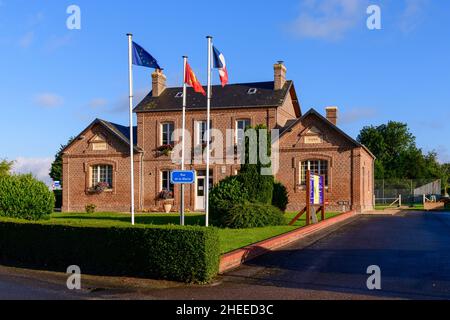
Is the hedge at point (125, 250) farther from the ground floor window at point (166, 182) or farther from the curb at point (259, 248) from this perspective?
the ground floor window at point (166, 182)

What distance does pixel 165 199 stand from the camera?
3691 cm

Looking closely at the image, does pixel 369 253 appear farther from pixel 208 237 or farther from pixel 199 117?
pixel 199 117

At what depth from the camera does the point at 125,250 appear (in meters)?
12.4

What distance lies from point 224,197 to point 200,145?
14.2 metres

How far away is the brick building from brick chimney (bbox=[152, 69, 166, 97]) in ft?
0.22

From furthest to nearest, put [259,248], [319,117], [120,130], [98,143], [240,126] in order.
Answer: [120,130] → [98,143] → [240,126] → [319,117] → [259,248]

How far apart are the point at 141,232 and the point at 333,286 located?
13.3 ft

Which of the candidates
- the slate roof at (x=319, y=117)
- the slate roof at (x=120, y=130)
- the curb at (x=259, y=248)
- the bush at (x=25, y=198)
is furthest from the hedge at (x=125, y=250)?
the slate roof at (x=120, y=130)

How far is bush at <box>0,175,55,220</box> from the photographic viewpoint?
68.5 ft

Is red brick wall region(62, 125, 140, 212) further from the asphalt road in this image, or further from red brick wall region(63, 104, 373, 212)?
the asphalt road

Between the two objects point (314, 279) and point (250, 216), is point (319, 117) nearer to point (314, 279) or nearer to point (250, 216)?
point (250, 216)

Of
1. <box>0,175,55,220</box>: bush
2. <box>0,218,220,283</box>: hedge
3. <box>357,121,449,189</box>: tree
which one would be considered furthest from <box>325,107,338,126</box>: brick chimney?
<box>357,121,449,189</box>: tree

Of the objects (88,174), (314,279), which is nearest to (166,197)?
(88,174)

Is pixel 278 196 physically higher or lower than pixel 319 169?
lower
